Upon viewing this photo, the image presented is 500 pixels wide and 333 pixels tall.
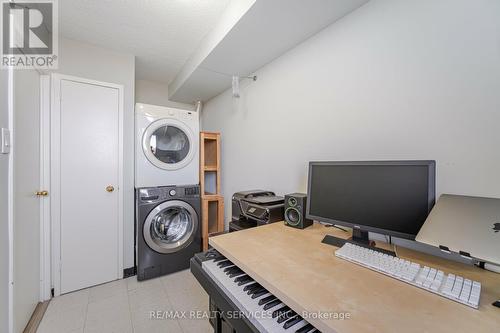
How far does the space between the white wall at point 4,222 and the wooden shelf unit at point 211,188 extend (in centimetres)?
154

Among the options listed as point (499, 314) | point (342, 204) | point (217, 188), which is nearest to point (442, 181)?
point (342, 204)

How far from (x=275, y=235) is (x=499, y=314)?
2.79 ft

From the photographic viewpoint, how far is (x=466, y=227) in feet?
2.45

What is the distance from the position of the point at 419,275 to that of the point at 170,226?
88.3 inches

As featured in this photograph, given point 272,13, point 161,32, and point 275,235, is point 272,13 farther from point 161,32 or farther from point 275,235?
point 275,235

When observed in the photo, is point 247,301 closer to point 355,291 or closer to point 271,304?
point 271,304

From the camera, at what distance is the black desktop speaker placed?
134cm

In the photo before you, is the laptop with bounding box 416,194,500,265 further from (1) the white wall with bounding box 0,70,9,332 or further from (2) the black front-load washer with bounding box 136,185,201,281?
(2) the black front-load washer with bounding box 136,185,201,281

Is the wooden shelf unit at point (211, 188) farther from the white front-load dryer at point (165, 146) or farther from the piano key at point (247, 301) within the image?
the piano key at point (247, 301)

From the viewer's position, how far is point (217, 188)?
2.66m

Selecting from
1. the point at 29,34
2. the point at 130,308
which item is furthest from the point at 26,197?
the point at 29,34

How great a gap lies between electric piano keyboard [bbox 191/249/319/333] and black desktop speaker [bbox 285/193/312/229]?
54 centimetres

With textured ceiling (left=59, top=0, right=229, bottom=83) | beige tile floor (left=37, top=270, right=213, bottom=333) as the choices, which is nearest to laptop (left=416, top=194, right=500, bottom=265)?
beige tile floor (left=37, top=270, right=213, bottom=333)

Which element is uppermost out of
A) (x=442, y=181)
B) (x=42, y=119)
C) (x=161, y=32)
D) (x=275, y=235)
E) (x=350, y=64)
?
(x=161, y=32)
